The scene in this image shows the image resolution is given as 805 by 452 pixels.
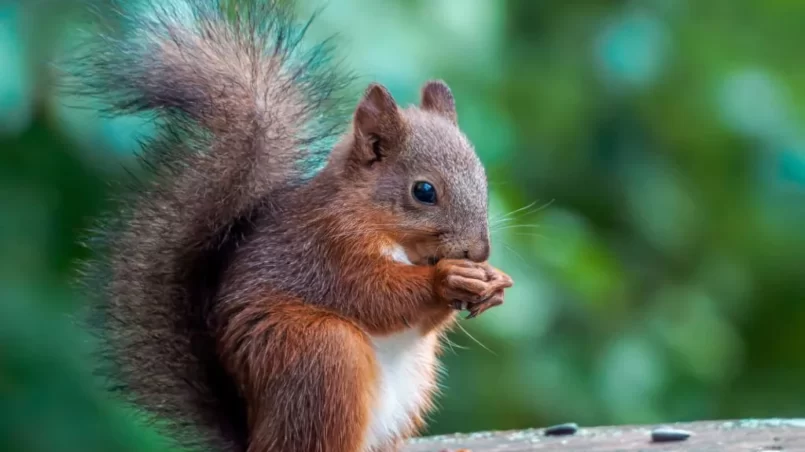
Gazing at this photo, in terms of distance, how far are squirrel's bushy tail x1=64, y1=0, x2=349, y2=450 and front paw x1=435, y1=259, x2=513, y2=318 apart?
27 centimetres

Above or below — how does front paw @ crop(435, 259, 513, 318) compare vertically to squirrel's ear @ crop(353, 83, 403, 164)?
below

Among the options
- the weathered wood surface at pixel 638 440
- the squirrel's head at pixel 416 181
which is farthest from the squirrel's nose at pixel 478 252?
the weathered wood surface at pixel 638 440

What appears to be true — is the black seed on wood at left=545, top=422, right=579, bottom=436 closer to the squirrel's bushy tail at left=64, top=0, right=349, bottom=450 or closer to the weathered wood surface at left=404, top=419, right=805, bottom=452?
the weathered wood surface at left=404, top=419, right=805, bottom=452

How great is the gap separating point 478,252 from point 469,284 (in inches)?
3.4

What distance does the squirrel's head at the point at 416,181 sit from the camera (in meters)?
1.45

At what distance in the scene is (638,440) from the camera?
1.81 m

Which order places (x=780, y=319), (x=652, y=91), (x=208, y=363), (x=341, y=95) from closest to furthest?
(x=208, y=363), (x=341, y=95), (x=652, y=91), (x=780, y=319)

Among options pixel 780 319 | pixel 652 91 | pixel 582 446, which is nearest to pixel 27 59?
pixel 582 446

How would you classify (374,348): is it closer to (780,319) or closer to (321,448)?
(321,448)

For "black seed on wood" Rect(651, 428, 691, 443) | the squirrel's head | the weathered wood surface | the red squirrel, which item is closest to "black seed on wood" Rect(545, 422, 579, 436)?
the weathered wood surface

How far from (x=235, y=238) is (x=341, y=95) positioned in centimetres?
32

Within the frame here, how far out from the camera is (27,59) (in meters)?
1.76

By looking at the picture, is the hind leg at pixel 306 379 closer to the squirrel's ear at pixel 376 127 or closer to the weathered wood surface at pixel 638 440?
the squirrel's ear at pixel 376 127

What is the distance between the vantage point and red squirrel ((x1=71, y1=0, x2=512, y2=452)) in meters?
1.37
